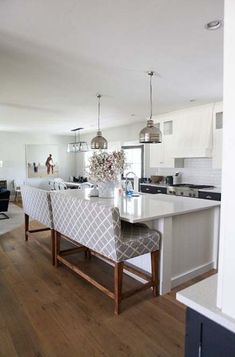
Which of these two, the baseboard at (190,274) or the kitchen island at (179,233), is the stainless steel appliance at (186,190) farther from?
the baseboard at (190,274)

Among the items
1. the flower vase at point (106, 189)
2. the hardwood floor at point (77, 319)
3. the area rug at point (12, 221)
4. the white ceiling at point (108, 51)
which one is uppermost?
the white ceiling at point (108, 51)

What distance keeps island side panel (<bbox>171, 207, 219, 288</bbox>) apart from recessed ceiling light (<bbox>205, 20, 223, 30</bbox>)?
1.76 meters

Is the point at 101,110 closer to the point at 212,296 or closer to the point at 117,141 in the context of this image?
the point at 117,141

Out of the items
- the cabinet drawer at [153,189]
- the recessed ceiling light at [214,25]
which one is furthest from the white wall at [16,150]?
the recessed ceiling light at [214,25]

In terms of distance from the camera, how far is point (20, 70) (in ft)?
9.43

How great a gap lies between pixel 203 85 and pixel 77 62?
1803 mm

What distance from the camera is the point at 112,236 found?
7.31 ft

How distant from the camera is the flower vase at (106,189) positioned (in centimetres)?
332

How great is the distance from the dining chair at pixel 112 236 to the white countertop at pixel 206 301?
1286mm

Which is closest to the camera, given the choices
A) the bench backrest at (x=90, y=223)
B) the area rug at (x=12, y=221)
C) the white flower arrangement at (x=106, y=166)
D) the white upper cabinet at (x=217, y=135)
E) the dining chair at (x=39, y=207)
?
the bench backrest at (x=90, y=223)

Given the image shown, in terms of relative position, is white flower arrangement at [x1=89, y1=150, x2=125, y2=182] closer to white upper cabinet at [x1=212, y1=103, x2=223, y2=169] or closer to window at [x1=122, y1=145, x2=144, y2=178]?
white upper cabinet at [x1=212, y1=103, x2=223, y2=169]

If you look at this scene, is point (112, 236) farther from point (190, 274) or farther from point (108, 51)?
point (108, 51)

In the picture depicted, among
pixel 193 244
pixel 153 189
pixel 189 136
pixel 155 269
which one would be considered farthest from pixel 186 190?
pixel 155 269

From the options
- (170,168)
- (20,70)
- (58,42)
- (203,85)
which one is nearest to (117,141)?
(170,168)
